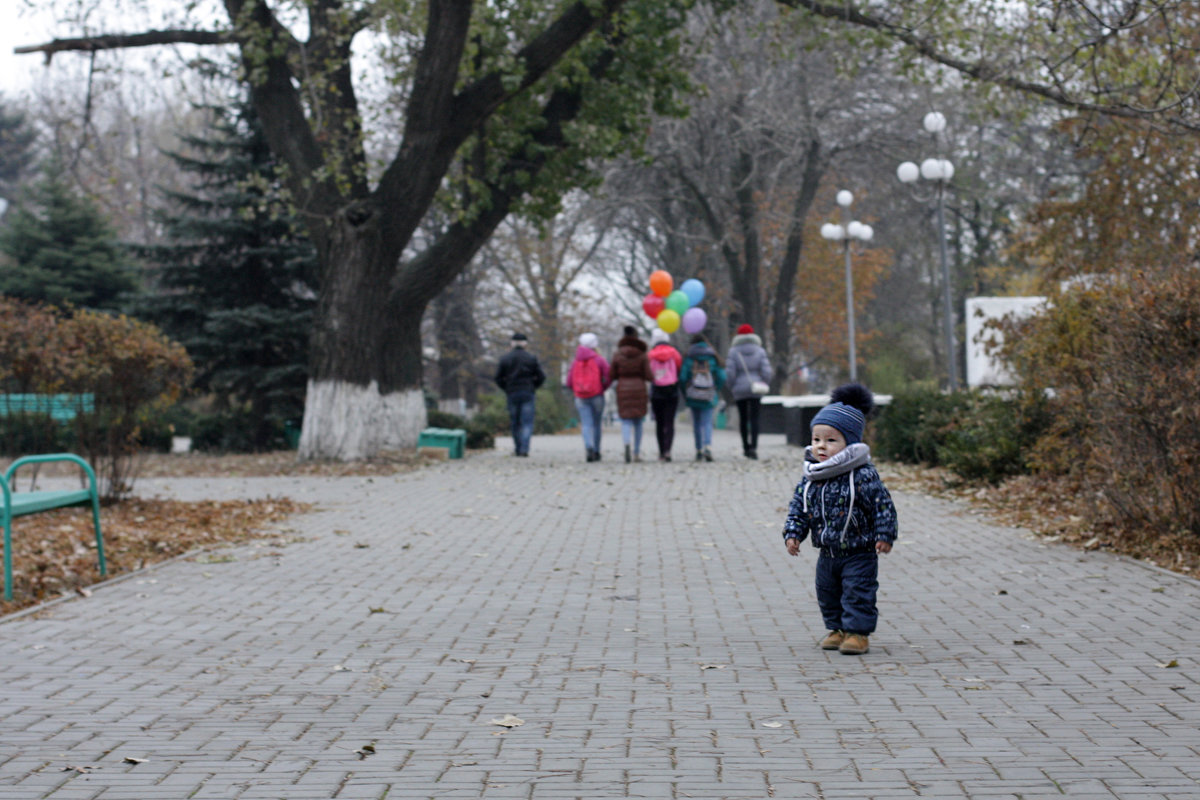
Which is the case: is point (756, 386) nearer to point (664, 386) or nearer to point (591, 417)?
point (664, 386)

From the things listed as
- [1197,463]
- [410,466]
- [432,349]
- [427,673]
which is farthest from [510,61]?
[432,349]

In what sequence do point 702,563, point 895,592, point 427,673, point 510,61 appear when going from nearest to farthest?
1. point 427,673
2. point 895,592
3. point 702,563
4. point 510,61

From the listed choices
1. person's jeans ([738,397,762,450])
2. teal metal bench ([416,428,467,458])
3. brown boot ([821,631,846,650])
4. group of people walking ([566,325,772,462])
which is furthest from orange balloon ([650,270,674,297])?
brown boot ([821,631,846,650])

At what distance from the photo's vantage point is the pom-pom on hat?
5992mm

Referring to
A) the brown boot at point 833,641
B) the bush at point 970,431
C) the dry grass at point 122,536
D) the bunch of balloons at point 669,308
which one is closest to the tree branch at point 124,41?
the bunch of balloons at point 669,308

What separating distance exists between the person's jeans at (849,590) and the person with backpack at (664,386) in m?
12.2

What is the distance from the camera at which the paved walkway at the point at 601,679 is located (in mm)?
4047

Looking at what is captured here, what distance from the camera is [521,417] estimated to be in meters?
21.2

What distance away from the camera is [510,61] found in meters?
17.0

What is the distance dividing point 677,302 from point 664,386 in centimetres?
398

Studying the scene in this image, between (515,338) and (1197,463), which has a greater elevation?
(515,338)

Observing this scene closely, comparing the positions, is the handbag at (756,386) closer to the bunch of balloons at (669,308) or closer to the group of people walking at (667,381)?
the group of people walking at (667,381)

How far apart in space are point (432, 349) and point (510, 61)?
2643 cm

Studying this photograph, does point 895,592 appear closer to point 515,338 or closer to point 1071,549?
point 1071,549
